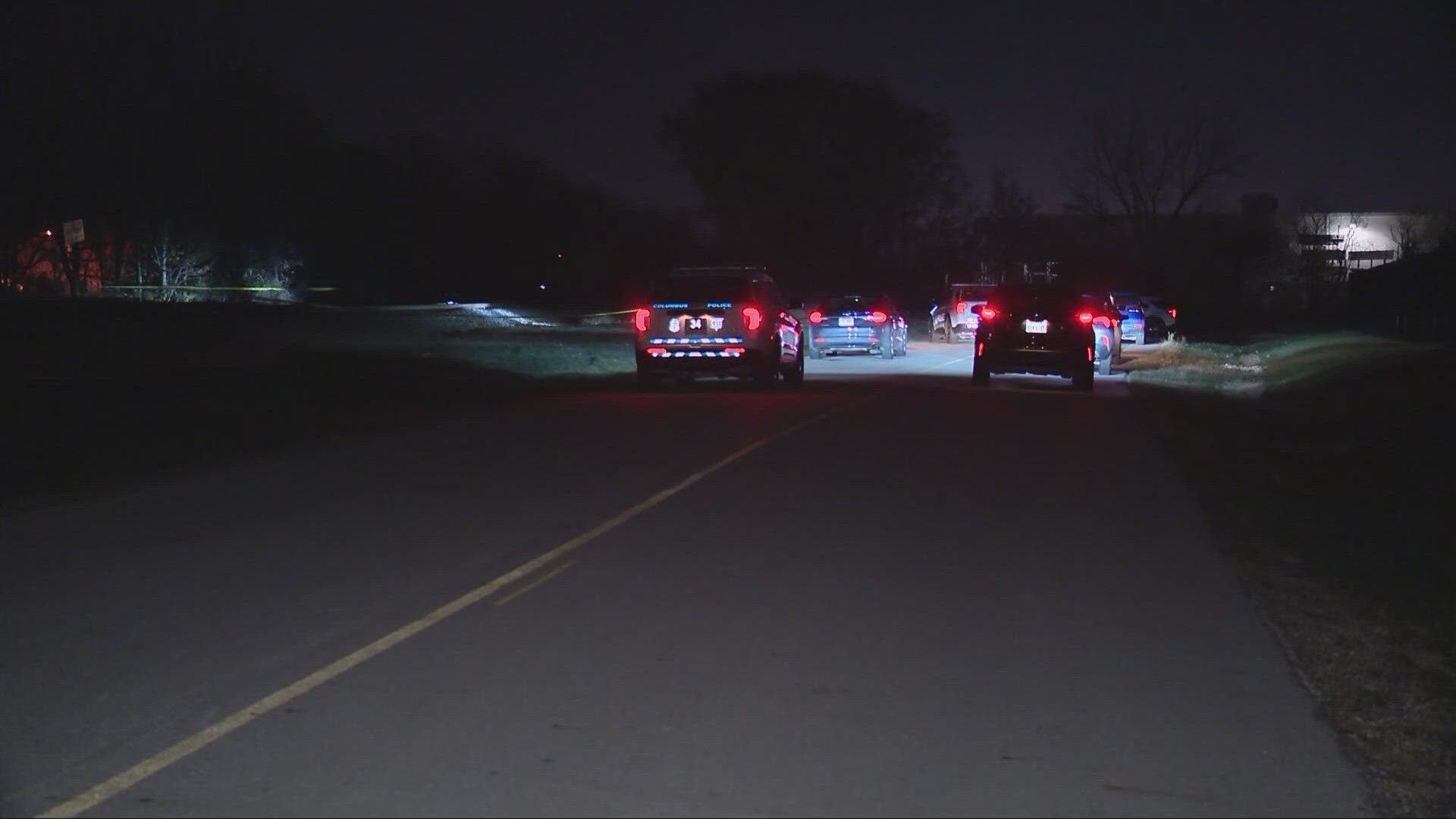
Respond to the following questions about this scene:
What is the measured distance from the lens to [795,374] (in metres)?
26.5

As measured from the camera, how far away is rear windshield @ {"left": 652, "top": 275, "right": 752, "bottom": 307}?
24.2 meters

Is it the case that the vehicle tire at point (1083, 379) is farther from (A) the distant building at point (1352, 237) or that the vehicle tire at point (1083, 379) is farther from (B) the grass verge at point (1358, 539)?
(A) the distant building at point (1352, 237)

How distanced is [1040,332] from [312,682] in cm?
1957

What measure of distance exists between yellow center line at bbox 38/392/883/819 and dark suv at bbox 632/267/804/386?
11.1m

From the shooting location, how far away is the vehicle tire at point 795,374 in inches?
1035

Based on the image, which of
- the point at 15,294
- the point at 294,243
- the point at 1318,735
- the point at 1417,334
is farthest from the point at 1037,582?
the point at 294,243

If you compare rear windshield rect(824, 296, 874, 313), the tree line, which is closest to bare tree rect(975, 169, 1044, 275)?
the tree line

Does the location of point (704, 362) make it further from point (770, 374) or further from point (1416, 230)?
point (1416, 230)

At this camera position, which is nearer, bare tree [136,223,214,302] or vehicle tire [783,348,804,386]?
vehicle tire [783,348,804,386]

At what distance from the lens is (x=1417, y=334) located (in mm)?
39344

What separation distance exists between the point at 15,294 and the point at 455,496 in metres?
35.3

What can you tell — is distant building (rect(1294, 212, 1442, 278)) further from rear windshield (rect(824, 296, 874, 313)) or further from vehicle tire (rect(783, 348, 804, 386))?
vehicle tire (rect(783, 348, 804, 386))

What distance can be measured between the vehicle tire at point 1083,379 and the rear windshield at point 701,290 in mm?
Result: 5839

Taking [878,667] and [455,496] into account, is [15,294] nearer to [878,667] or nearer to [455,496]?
[455,496]
